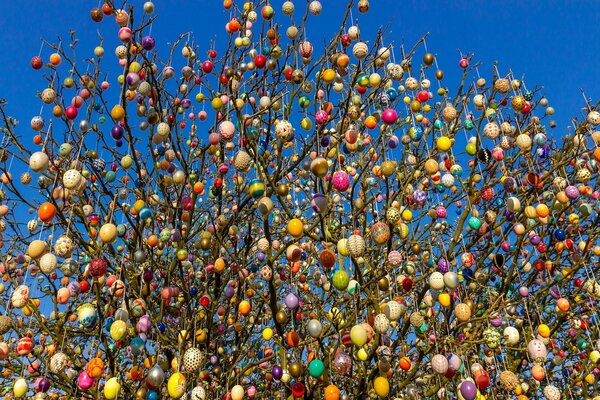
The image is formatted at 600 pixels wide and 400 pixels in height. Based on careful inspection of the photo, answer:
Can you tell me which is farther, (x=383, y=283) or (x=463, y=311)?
(x=383, y=283)

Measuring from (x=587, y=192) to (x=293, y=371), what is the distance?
172 inches

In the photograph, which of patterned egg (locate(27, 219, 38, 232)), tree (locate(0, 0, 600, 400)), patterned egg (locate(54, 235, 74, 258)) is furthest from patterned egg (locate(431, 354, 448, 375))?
patterned egg (locate(27, 219, 38, 232))

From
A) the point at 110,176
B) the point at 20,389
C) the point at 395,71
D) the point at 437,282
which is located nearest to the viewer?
the point at 20,389

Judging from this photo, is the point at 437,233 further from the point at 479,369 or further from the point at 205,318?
the point at 205,318

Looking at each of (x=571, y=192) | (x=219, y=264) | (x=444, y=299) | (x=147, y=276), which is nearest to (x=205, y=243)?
(x=219, y=264)

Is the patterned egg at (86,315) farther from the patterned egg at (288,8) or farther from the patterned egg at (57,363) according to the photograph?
the patterned egg at (288,8)

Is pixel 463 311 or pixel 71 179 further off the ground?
pixel 71 179

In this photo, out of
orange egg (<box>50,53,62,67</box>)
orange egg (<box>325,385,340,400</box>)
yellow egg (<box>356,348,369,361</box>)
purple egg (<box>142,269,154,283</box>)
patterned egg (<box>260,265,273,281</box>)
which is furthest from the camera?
orange egg (<box>50,53,62,67</box>)

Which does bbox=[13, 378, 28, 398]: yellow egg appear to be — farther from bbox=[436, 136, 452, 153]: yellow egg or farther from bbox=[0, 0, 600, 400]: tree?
bbox=[436, 136, 452, 153]: yellow egg

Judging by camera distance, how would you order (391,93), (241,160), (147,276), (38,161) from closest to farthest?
(38,161), (241,160), (147,276), (391,93)

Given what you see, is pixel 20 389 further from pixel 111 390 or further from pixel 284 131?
pixel 284 131

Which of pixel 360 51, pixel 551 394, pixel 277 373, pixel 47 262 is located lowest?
pixel 551 394

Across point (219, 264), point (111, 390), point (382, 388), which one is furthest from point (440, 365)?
point (111, 390)

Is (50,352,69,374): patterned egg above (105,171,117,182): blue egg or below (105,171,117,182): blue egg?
below
